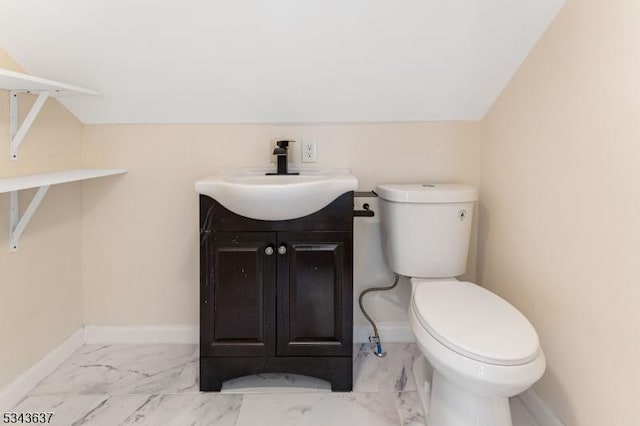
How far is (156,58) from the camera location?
160cm

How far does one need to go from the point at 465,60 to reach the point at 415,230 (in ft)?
2.23

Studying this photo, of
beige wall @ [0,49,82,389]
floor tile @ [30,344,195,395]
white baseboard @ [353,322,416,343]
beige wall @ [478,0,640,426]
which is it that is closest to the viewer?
beige wall @ [478,0,640,426]

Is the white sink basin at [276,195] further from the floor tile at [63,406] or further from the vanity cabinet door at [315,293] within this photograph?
the floor tile at [63,406]

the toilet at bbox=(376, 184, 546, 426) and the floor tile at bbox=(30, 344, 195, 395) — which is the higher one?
the toilet at bbox=(376, 184, 546, 426)

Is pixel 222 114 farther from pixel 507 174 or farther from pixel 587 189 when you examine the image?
pixel 587 189

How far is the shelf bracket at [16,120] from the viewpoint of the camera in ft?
4.83

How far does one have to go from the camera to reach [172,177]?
1.92 meters

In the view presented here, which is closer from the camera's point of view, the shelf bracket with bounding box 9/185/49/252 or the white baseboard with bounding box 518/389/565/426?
the white baseboard with bounding box 518/389/565/426

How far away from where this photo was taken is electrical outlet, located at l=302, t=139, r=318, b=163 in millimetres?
1910

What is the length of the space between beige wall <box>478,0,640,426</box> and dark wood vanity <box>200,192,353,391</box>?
2.12 feet

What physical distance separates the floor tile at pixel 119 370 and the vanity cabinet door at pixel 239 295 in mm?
284

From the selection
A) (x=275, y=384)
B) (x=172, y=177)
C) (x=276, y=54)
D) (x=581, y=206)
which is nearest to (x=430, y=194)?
(x=581, y=206)

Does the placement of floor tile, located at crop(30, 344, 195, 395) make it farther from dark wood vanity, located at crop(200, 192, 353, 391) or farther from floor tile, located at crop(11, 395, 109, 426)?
dark wood vanity, located at crop(200, 192, 353, 391)

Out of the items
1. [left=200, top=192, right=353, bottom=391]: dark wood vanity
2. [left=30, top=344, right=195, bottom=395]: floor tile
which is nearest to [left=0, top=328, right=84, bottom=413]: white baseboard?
[left=30, top=344, right=195, bottom=395]: floor tile
